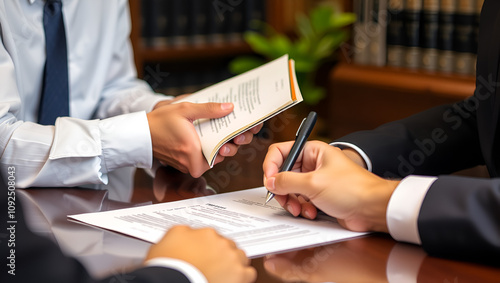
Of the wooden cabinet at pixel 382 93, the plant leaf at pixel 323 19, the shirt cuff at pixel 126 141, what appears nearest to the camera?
the shirt cuff at pixel 126 141

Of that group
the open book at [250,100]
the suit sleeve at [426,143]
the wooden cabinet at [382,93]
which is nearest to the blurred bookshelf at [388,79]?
the wooden cabinet at [382,93]

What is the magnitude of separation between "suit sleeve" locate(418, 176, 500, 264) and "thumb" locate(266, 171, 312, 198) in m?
0.16

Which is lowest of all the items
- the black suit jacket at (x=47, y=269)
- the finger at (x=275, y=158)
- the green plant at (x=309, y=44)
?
the green plant at (x=309, y=44)

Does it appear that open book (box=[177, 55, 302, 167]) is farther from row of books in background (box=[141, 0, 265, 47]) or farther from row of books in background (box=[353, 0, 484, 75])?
row of books in background (box=[141, 0, 265, 47])

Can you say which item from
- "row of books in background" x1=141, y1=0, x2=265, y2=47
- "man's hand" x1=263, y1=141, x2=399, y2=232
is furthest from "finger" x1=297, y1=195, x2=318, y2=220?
"row of books in background" x1=141, y1=0, x2=265, y2=47

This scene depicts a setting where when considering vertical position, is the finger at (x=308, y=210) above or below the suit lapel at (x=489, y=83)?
below

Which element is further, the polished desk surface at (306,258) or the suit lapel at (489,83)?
the suit lapel at (489,83)

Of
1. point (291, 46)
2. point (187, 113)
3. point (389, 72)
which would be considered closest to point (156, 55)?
point (291, 46)

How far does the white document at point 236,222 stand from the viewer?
77cm

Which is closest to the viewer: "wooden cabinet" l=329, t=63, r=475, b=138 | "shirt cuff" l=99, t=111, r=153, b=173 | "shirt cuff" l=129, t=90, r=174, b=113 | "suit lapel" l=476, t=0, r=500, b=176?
"suit lapel" l=476, t=0, r=500, b=176

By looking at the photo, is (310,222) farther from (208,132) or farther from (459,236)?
(208,132)

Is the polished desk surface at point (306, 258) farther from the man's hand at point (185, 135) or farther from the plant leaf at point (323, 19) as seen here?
the plant leaf at point (323, 19)

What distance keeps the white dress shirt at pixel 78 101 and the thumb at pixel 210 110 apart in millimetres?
109

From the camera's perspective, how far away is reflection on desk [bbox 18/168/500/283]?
0.67 m
